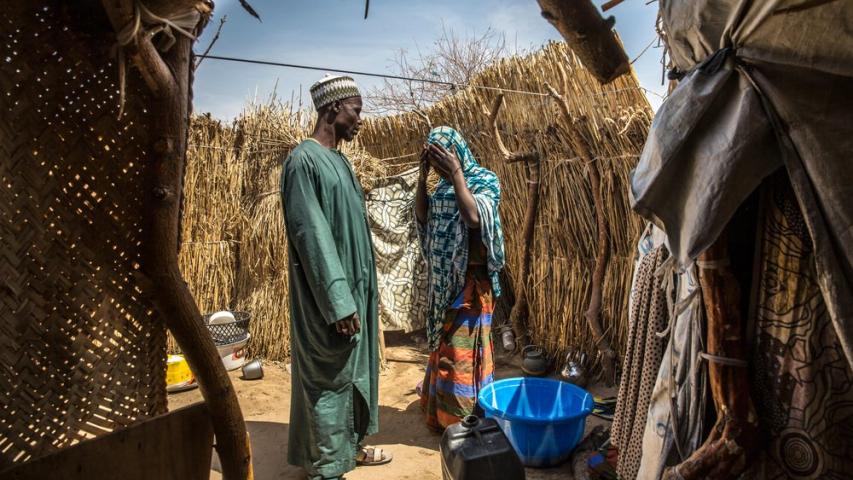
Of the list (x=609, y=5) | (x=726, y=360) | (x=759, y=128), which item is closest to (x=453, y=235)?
(x=609, y=5)

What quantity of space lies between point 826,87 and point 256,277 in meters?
5.02

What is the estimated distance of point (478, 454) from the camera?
1.73 m

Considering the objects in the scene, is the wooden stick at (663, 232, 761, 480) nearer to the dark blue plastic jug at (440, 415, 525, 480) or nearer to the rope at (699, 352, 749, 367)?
the rope at (699, 352, 749, 367)

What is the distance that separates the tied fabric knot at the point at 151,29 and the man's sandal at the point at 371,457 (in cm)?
255

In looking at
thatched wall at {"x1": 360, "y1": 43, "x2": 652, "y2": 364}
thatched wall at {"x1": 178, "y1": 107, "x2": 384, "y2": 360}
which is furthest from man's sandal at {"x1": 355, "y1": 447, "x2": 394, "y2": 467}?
thatched wall at {"x1": 178, "y1": 107, "x2": 384, "y2": 360}

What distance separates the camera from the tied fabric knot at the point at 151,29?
0.94 m

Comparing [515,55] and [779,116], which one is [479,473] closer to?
[779,116]

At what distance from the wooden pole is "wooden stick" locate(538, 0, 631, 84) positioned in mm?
998

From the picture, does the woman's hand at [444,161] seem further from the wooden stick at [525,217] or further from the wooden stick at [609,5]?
the wooden stick at [609,5]

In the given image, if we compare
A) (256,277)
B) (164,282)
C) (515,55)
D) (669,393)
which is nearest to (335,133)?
(164,282)

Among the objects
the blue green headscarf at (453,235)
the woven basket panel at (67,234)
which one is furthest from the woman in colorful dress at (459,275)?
the woven basket panel at (67,234)

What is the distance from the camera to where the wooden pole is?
3.63 ft

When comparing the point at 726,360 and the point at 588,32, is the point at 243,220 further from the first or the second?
the point at 726,360

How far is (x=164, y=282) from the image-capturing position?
120 cm
